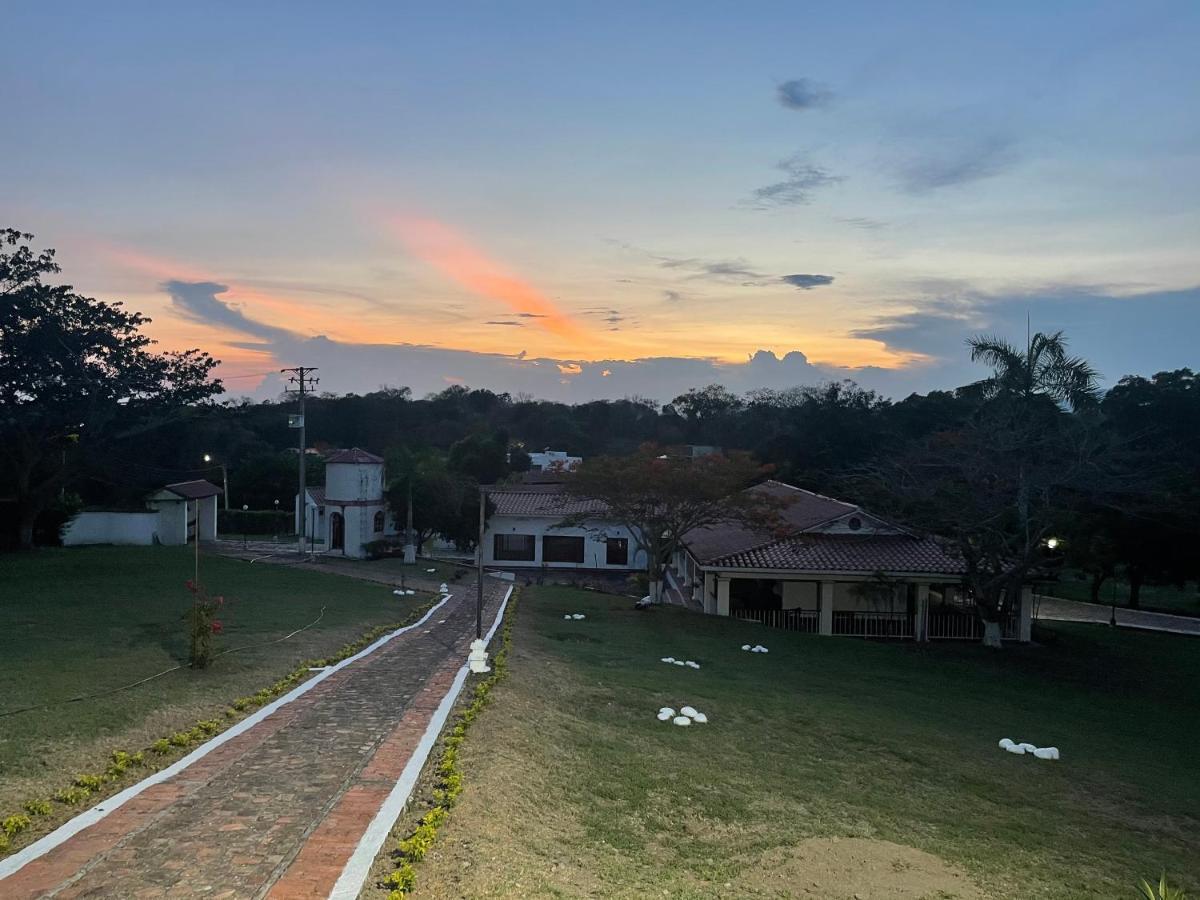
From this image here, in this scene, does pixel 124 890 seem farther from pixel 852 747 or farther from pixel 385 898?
pixel 852 747

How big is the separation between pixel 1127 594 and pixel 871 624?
25.9 metres

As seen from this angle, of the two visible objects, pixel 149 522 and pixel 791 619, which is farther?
pixel 149 522

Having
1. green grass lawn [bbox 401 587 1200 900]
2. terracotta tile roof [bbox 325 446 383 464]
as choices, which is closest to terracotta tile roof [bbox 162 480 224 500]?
terracotta tile roof [bbox 325 446 383 464]

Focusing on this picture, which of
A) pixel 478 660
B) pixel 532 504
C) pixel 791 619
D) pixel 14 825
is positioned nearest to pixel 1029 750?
pixel 478 660

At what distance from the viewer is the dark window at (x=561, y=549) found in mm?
40531

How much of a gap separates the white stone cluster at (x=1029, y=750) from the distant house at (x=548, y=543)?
1078 inches

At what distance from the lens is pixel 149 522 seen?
36.0m

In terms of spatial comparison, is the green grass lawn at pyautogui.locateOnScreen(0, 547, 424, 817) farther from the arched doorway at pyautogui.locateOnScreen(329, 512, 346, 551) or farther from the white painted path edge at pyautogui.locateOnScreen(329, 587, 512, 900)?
the arched doorway at pyautogui.locateOnScreen(329, 512, 346, 551)

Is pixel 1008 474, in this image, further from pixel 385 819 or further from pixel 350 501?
pixel 350 501

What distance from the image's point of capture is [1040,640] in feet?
86.8

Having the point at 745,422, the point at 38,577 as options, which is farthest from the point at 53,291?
the point at 745,422

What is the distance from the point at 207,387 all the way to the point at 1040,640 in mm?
31387

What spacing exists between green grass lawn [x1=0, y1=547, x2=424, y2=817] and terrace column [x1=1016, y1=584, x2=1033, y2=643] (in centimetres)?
1771

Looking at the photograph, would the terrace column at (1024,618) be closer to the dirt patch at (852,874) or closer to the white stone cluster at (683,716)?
the white stone cluster at (683,716)
